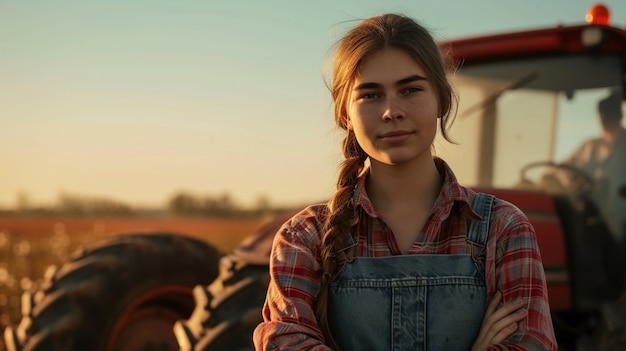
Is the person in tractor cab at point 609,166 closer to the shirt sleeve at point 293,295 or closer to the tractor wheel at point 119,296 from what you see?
the tractor wheel at point 119,296

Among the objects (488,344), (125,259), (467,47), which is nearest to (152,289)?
(125,259)

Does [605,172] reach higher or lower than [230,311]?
higher

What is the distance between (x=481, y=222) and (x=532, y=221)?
1821 mm

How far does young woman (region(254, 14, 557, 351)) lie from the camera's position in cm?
198

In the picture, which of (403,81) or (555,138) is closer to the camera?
(403,81)

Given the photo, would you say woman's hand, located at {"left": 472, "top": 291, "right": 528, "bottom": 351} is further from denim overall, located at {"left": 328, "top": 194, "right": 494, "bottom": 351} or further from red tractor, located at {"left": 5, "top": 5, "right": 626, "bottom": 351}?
red tractor, located at {"left": 5, "top": 5, "right": 626, "bottom": 351}

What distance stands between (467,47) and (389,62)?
→ 2516 mm

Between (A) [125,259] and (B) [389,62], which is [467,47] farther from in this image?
(B) [389,62]

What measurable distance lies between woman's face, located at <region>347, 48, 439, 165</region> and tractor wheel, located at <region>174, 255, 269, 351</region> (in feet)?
3.75

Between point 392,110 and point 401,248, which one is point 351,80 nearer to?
point 392,110

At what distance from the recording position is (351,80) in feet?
7.08

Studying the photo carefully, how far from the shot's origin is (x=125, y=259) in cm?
402

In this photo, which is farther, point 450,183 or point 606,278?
point 606,278

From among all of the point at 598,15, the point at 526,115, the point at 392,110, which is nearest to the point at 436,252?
the point at 392,110
